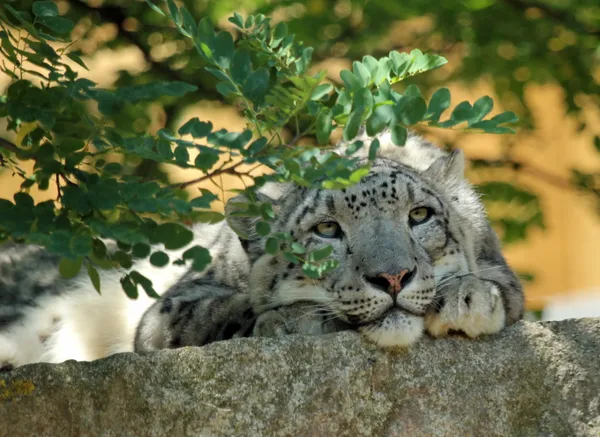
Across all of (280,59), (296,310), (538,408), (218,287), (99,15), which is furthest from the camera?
(99,15)

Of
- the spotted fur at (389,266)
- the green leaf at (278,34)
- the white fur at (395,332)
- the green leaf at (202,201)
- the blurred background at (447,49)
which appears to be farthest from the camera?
the blurred background at (447,49)

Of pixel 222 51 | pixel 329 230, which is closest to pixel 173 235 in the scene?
pixel 222 51

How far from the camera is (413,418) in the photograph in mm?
3777

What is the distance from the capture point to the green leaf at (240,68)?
3324mm

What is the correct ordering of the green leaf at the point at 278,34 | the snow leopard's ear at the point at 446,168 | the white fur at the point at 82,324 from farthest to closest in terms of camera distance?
the white fur at the point at 82,324, the snow leopard's ear at the point at 446,168, the green leaf at the point at 278,34

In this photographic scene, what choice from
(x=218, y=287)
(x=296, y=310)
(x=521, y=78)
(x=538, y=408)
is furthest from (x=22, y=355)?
(x=521, y=78)

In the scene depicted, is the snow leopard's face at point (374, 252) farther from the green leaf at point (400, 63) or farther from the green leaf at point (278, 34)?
the green leaf at point (278, 34)

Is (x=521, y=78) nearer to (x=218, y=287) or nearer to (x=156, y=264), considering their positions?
(x=218, y=287)

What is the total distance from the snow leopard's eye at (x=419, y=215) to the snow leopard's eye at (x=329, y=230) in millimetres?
303

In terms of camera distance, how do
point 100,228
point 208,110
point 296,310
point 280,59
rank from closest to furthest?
point 100,228, point 280,59, point 296,310, point 208,110

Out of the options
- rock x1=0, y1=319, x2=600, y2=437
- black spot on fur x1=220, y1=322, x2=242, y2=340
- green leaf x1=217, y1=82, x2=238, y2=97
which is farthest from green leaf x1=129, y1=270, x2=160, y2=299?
black spot on fur x1=220, y1=322, x2=242, y2=340

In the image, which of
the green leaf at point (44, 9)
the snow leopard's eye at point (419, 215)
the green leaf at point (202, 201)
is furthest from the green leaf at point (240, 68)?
the snow leopard's eye at point (419, 215)

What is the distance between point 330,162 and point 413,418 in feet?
3.52

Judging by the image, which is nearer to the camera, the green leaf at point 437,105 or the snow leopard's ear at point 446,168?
the green leaf at point 437,105
